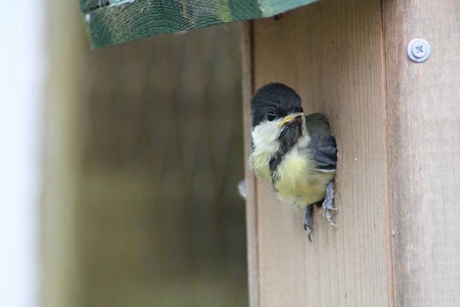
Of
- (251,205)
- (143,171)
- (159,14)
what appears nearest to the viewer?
(159,14)

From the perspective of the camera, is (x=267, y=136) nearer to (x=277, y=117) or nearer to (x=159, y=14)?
(x=277, y=117)

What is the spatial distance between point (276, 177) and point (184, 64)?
1190mm

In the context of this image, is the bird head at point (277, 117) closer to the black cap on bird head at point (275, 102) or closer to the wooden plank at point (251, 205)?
the black cap on bird head at point (275, 102)

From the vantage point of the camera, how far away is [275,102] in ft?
5.81

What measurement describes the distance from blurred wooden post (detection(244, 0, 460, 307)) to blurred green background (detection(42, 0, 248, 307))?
111cm

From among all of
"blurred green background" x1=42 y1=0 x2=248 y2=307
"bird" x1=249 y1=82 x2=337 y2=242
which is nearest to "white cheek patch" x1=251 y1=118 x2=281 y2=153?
"bird" x1=249 y1=82 x2=337 y2=242

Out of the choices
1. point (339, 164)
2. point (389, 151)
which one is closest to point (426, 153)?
point (389, 151)

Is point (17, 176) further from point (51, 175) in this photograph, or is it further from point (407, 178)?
point (407, 178)

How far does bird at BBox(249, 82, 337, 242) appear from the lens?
5.64ft

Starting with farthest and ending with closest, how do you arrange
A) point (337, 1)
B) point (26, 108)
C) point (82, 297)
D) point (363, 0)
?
1. point (26, 108)
2. point (82, 297)
3. point (337, 1)
4. point (363, 0)

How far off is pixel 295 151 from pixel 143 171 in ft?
3.90

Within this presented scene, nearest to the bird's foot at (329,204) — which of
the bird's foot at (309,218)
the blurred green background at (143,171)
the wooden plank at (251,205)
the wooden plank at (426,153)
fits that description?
the bird's foot at (309,218)

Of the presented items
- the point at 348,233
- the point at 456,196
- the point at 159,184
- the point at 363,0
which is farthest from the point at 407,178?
the point at 159,184

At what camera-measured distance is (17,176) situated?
3.65 meters
